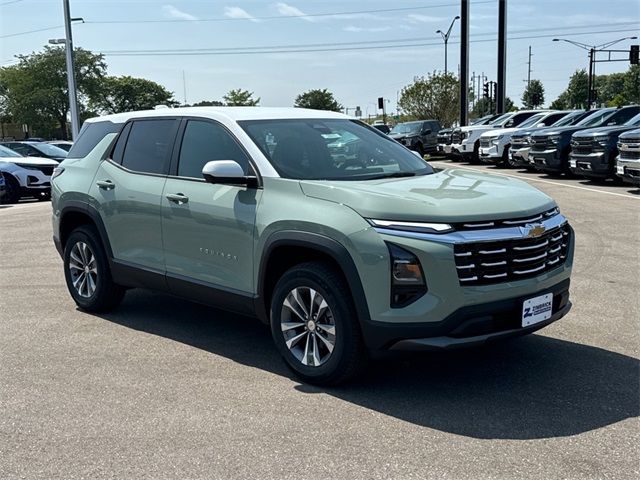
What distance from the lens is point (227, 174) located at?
4.81 metres

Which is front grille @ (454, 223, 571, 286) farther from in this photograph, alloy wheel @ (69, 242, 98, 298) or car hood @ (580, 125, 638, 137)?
car hood @ (580, 125, 638, 137)

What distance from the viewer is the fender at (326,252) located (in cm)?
419

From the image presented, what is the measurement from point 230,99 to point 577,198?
83887 mm

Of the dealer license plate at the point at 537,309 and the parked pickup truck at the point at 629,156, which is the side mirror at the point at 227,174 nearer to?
the dealer license plate at the point at 537,309

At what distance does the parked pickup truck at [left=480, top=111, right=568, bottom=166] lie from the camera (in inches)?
912

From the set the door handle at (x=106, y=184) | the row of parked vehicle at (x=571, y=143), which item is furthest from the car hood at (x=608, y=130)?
the door handle at (x=106, y=184)

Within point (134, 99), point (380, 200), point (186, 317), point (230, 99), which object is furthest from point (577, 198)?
point (134, 99)

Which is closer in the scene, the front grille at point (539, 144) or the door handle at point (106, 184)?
the door handle at point (106, 184)

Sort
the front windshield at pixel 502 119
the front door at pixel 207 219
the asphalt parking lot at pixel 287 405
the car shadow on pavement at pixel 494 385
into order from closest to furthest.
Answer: the asphalt parking lot at pixel 287 405 < the car shadow on pavement at pixel 494 385 < the front door at pixel 207 219 < the front windshield at pixel 502 119

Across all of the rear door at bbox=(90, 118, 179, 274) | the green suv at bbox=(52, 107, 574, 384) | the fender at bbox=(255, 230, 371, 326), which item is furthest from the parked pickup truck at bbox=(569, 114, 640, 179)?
the fender at bbox=(255, 230, 371, 326)

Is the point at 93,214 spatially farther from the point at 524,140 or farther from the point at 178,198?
the point at 524,140

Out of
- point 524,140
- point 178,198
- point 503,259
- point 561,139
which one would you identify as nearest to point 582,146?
point 561,139

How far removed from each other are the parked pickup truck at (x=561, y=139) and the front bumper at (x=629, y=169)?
3476 mm

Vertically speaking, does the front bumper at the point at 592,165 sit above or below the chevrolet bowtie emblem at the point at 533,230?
below
